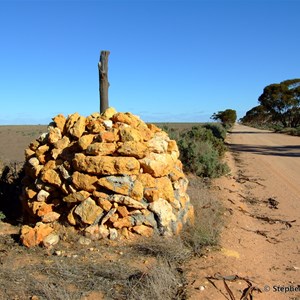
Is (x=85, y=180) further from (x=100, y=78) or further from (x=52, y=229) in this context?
(x=100, y=78)

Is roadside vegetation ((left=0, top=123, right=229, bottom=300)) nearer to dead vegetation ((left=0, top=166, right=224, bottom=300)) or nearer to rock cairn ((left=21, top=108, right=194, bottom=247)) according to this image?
dead vegetation ((left=0, top=166, right=224, bottom=300))

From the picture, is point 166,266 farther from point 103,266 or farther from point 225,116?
point 225,116

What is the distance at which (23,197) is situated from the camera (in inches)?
254

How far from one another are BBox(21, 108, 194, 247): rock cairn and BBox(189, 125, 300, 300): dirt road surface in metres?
0.99

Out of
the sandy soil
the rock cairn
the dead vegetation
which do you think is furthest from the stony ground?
the sandy soil

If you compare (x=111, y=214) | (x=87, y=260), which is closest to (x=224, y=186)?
(x=111, y=214)

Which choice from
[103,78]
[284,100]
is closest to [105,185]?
[103,78]

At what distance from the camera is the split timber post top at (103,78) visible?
7.85m

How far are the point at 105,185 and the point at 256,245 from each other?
8.31 ft

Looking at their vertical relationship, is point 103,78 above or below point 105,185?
above

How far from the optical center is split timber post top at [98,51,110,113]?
25.8ft

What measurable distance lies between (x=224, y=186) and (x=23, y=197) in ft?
17.3

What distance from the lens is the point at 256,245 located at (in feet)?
18.1

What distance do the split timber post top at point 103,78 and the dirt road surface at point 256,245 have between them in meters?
3.54
